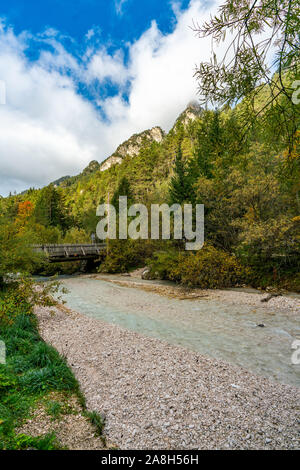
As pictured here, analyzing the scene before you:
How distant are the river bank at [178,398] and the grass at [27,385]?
38cm

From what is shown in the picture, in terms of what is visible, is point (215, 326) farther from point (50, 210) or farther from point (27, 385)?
point (50, 210)

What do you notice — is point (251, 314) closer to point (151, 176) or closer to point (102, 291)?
point (102, 291)

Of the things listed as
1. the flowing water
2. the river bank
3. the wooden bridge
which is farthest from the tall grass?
the wooden bridge

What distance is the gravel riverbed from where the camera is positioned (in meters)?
2.90

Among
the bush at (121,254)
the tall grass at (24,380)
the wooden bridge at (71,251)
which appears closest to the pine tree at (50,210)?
the wooden bridge at (71,251)

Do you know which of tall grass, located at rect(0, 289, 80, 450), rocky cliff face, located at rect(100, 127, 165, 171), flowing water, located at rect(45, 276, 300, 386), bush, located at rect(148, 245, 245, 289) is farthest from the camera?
rocky cliff face, located at rect(100, 127, 165, 171)

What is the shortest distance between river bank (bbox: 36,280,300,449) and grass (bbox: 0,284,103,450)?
38cm

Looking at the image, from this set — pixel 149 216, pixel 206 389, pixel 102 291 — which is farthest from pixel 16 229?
pixel 149 216

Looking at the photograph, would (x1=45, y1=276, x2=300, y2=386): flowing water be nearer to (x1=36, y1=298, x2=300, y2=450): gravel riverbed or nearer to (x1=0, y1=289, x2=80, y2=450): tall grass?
(x1=36, y1=298, x2=300, y2=450): gravel riverbed

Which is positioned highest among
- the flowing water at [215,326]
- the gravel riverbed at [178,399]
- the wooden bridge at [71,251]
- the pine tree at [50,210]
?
the pine tree at [50,210]

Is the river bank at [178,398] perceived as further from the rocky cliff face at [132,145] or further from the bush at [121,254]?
the rocky cliff face at [132,145]

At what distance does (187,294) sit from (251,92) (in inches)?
504

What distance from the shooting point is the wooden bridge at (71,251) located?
70.5ft
